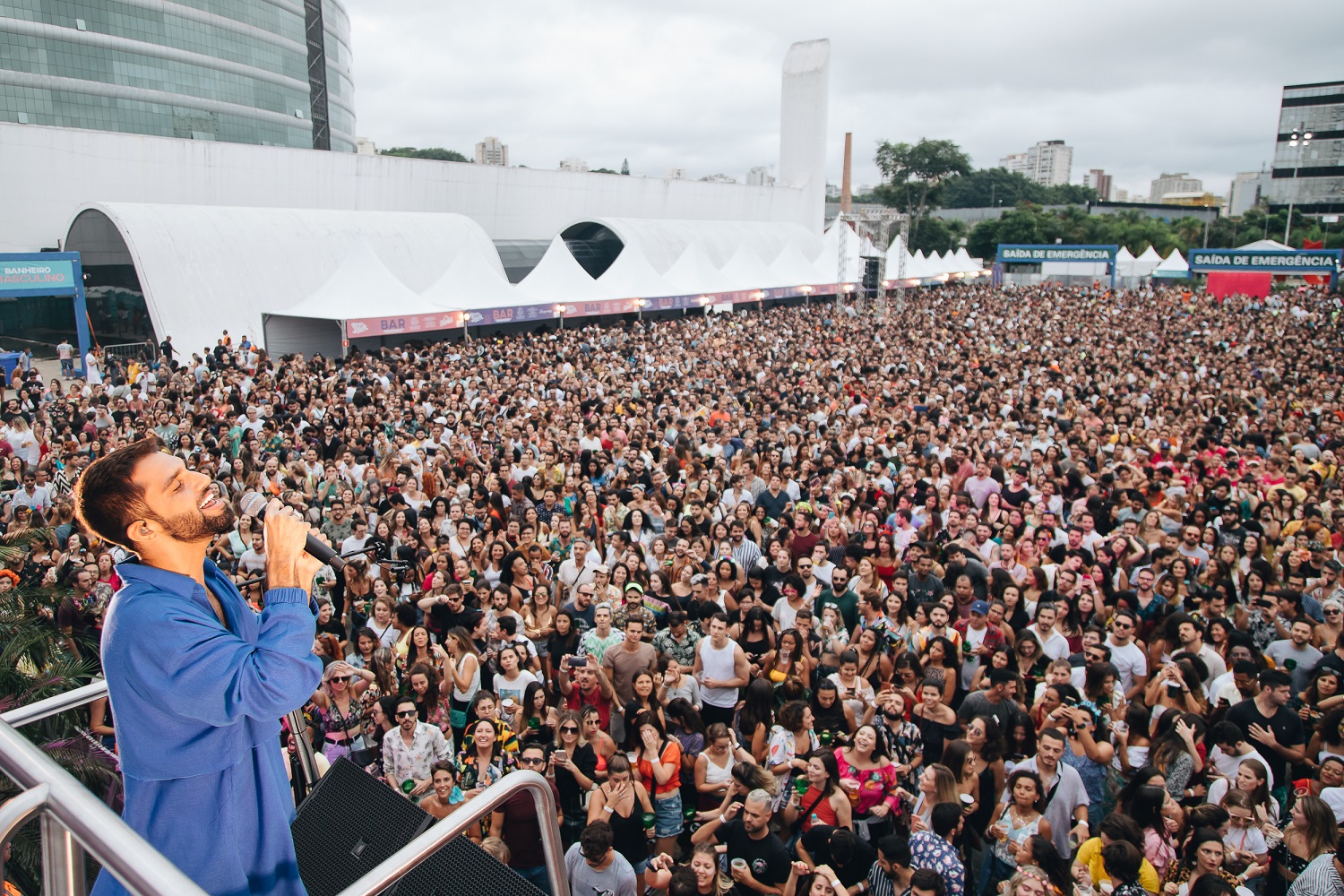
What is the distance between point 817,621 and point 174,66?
5094 cm

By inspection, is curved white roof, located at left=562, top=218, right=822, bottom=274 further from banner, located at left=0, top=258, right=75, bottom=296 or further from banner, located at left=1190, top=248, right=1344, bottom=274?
Answer: banner, located at left=1190, top=248, right=1344, bottom=274

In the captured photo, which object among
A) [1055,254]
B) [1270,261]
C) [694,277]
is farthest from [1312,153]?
[694,277]

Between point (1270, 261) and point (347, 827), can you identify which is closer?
point (347, 827)

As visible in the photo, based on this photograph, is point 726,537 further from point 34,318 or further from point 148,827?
point 34,318

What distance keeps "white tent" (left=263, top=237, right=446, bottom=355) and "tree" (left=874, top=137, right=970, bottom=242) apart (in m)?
61.2

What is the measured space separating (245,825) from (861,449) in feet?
33.6

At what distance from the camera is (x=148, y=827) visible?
65.8 inches

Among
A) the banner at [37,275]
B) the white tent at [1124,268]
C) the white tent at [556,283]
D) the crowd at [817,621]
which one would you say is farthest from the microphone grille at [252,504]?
the white tent at [1124,268]

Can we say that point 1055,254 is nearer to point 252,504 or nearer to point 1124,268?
point 1124,268

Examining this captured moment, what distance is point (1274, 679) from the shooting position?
510cm

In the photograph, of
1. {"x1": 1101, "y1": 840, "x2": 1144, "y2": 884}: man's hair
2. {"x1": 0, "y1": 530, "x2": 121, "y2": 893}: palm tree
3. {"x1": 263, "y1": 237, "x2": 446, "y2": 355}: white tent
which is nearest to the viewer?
{"x1": 0, "y1": 530, "x2": 121, "y2": 893}: palm tree

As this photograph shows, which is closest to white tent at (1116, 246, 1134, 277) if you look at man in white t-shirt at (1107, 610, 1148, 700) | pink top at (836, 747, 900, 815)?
man in white t-shirt at (1107, 610, 1148, 700)

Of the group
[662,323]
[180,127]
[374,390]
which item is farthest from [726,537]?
[180,127]

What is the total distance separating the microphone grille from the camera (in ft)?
28.7
